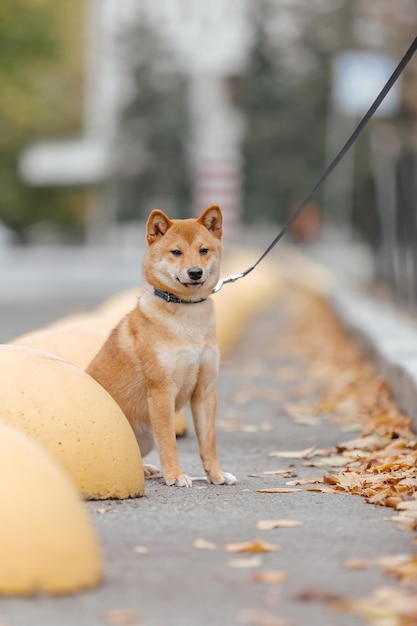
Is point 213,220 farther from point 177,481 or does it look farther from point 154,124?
point 154,124

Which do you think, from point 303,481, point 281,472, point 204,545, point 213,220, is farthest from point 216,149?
point 204,545

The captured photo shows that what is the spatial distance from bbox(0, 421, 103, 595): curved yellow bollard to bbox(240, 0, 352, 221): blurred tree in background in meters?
56.5

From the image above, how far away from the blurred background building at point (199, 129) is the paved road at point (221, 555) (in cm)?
3921

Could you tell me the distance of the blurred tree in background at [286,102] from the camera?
61.1 metres

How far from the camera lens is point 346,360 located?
14.0 metres

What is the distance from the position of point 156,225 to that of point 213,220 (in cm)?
32

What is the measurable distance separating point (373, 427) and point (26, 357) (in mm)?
3141

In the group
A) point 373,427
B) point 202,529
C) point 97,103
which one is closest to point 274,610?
point 202,529

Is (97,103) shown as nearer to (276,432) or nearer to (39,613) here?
(276,432)

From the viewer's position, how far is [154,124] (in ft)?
Answer: 220

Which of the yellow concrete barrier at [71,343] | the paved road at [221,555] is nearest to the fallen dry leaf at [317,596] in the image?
the paved road at [221,555]

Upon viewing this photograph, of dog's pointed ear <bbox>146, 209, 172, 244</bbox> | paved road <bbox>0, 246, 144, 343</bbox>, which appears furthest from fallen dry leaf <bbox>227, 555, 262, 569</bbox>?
paved road <bbox>0, 246, 144, 343</bbox>

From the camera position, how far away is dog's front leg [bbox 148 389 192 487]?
262 inches

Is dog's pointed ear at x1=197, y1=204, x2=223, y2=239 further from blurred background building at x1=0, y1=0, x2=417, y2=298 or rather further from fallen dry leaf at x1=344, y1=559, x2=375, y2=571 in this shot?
blurred background building at x1=0, y1=0, x2=417, y2=298
